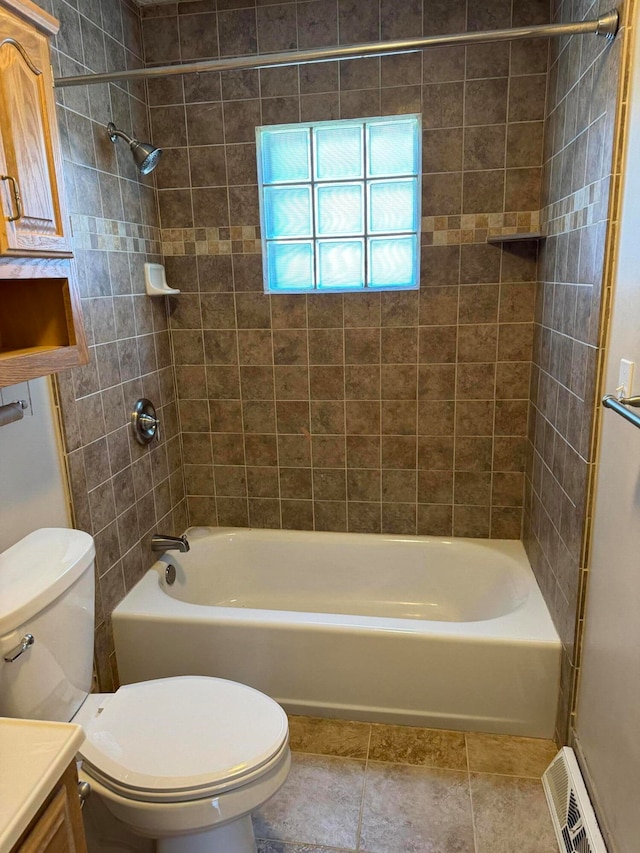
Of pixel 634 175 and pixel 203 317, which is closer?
pixel 634 175

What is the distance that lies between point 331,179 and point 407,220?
36 cm

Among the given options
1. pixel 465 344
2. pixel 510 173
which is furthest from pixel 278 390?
pixel 510 173

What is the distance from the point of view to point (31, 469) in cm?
174

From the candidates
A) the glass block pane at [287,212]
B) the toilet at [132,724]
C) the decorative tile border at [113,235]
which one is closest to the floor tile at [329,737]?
the toilet at [132,724]

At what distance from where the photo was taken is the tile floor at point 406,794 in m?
1.69

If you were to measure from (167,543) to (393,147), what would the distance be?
73.5 inches

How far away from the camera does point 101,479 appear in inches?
82.9

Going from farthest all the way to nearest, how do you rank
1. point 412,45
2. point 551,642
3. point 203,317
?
point 203,317
point 551,642
point 412,45

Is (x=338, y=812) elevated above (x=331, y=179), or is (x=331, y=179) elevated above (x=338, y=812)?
(x=331, y=179)

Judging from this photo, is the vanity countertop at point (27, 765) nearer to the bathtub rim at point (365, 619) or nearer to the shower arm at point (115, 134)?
the bathtub rim at point (365, 619)

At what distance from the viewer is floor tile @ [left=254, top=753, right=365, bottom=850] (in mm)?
1725

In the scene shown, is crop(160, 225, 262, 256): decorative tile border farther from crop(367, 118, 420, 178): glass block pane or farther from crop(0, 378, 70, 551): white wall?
crop(0, 378, 70, 551): white wall

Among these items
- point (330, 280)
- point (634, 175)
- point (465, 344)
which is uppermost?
point (634, 175)

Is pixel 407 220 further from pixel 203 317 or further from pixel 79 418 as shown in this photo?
pixel 79 418
